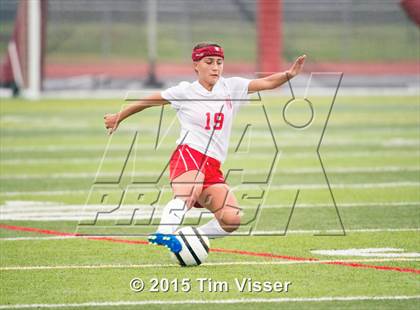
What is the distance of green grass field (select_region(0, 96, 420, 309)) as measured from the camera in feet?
21.4

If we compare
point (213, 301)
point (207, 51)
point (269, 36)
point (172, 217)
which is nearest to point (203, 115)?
point (207, 51)

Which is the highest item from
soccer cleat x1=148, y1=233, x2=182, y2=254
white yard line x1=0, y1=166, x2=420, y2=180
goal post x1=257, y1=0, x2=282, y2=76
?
goal post x1=257, y1=0, x2=282, y2=76

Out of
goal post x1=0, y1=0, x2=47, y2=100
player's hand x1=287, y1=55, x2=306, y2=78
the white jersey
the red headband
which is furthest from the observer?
goal post x1=0, y1=0, x2=47, y2=100

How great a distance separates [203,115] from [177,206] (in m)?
0.75

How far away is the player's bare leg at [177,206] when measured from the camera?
6.94 m

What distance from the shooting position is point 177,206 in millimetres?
7184

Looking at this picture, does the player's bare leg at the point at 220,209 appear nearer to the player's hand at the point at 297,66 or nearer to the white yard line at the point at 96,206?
the player's hand at the point at 297,66

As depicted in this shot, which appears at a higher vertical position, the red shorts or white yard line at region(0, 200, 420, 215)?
white yard line at region(0, 200, 420, 215)

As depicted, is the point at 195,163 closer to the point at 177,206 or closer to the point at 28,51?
the point at 177,206

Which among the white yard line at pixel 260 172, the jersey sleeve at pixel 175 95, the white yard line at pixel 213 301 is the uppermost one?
the white yard line at pixel 260 172

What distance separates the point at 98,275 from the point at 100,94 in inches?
794

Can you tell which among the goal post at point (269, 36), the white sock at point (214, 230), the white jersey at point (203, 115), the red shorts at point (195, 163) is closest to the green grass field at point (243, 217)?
the white sock at point (214, 230)

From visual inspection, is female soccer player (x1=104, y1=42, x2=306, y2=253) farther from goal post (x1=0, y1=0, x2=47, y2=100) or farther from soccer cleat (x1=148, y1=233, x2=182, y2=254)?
goal post (x1=0, y1=0, x2=47, y2=100)

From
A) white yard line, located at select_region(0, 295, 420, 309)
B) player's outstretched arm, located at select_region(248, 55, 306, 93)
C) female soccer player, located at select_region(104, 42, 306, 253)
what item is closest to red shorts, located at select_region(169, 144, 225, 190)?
female soccer player, located at select_region(104, 42, 306, 253)
